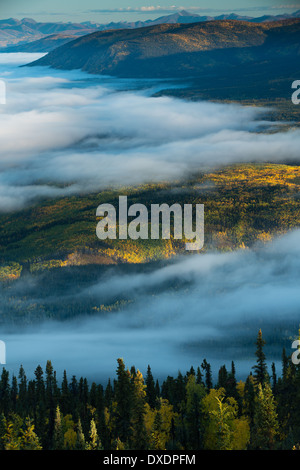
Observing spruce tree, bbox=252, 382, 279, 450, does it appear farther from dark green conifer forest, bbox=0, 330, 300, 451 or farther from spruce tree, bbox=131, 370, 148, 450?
spruce tree, bbox=131, 370, 148, 450

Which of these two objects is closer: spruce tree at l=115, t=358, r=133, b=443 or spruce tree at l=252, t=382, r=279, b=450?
spruce tree at l=252, t=382, r=279, b=450

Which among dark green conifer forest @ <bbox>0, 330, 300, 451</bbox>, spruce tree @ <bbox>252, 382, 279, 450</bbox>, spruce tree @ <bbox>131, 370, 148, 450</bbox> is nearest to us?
spruce tree @ <bbox>252, 382, 279, 450</bbox>

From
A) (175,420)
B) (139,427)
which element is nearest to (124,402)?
(139,427)

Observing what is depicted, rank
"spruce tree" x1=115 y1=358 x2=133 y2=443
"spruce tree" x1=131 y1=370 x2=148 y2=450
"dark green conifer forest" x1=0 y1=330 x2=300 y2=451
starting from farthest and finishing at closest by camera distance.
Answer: "spruce tree" x1=115 y1=358 x2=133 y2=443 < "spruce tree" x1=131 y1=370 x2=148 y2=450 < "dark green conifer forest" x1=0 y1=330 x2=300 y2=451

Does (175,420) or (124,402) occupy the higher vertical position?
(124,402)

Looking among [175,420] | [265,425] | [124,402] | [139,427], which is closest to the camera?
[265,425]

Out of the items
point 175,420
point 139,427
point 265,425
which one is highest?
point 175,420

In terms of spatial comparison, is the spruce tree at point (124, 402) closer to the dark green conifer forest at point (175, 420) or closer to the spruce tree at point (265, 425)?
the dark green conifer forest at point (175, 420)

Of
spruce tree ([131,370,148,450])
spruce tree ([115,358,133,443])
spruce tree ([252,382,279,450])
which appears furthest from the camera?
spruce tree ([115,358,133,443])

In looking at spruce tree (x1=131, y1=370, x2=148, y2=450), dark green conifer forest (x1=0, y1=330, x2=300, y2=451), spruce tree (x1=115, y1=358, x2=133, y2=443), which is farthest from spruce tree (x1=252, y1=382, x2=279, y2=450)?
spruce tree (x1=115, y1=358, x2=133, y2=443)

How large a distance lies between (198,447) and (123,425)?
15.1 metres

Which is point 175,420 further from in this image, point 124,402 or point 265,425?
point 265,425

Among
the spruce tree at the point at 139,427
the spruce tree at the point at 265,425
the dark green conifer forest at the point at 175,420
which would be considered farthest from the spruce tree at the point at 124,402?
the spruce tree at the point at 265,425
